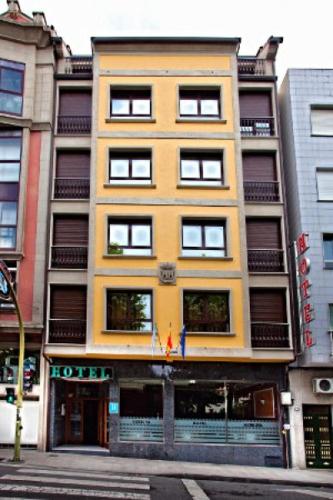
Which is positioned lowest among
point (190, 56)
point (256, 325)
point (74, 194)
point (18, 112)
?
point (256, 325)

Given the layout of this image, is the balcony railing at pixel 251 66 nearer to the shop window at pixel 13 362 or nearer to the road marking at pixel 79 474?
the shop window at pixel 13 362

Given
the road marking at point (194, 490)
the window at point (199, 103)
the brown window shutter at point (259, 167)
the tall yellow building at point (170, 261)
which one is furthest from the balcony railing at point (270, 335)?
the window at point (199, 103)

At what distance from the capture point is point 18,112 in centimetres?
2252

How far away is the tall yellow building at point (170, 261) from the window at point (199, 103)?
6 centimetres

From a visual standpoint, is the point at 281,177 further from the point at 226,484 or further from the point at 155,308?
the point at 226,484

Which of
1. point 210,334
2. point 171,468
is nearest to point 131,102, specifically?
point 210,334

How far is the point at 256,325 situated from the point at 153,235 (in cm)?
506

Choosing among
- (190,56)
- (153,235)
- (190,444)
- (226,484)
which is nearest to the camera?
(226,484)

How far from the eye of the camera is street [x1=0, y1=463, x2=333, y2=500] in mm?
10602

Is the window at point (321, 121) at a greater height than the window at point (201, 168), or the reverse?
the window at point (321, 121)

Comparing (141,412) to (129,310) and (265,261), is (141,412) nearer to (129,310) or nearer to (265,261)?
(129,310)

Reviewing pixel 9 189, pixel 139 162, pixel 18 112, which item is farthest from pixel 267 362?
pixel 18 112

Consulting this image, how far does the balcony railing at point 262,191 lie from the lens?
2239cm

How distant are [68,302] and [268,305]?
747 centimetres
